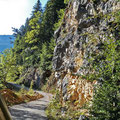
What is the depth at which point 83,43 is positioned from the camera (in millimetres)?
12359

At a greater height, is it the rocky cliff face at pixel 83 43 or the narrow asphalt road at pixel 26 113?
the rocky cliff face at pixel 83 43

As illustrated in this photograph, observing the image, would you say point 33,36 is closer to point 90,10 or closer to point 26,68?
point 26,68

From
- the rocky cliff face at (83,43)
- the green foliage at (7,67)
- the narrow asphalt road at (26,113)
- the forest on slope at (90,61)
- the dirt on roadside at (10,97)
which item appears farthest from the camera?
the green foliage at (7,67)

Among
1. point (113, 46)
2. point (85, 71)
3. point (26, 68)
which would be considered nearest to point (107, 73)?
point (113, 46)

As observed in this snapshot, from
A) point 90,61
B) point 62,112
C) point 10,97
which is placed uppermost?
point 90,61

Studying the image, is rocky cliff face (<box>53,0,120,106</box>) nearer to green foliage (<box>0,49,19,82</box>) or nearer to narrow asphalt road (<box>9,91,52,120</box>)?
narrow asphalt road (<box>9,91,52,120</box>)

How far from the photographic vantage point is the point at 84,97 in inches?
396

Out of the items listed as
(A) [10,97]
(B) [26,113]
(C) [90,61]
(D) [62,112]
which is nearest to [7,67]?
(A) [10,97]

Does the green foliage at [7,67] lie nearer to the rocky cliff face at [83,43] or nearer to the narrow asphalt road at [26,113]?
the rocky cliff face at [83,43]

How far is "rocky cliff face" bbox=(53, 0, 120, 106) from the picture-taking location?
10406 millimetres

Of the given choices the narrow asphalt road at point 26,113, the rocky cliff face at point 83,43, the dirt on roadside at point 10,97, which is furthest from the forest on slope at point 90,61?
the dirt on roadside at point 10,97

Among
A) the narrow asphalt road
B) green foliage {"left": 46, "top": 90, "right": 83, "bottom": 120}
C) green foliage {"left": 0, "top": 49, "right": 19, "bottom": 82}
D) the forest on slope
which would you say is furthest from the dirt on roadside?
green foliage {"left": 0, "top": 49, "right": 19, "bottom": 82}

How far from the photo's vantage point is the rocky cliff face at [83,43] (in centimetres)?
1041

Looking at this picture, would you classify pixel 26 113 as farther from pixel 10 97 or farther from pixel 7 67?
pixel 7 67
